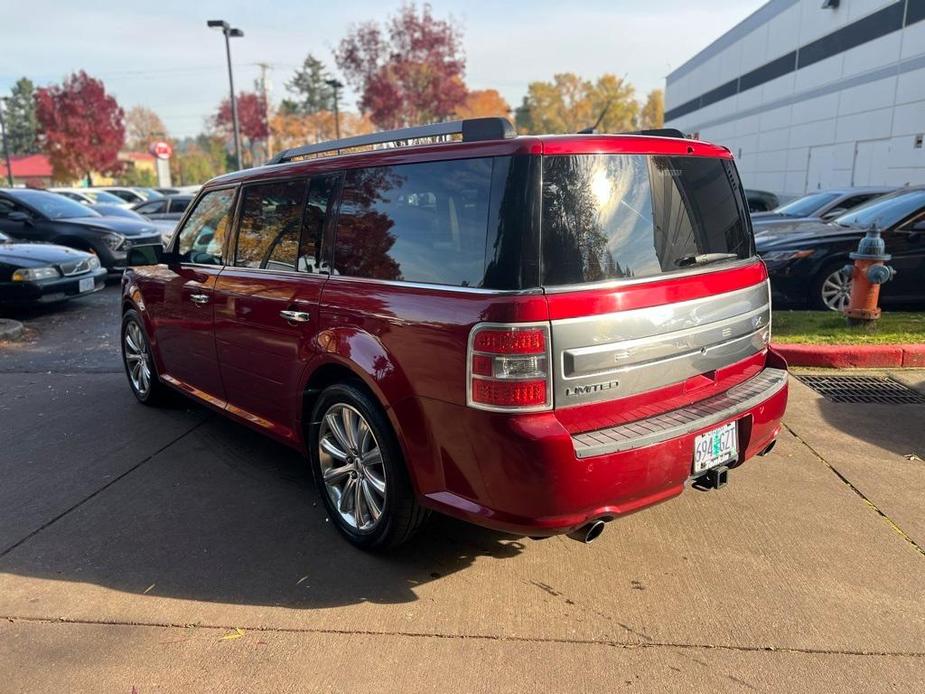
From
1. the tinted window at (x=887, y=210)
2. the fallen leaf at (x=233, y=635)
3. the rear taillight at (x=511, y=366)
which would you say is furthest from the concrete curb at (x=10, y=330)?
the tinted window at (x=887, y=210)

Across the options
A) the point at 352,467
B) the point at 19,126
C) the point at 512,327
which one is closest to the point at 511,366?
the point at 512,327

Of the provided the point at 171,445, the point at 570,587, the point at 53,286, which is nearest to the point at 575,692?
the point at 570,587

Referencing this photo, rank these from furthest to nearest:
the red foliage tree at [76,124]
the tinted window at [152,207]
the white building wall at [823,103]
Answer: the red foliage tree at [76,124] < the white building wall at [823,103] < the tinted window at [152,207]

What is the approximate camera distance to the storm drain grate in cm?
538

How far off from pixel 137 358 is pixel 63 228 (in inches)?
301

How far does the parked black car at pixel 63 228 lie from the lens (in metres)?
11.7

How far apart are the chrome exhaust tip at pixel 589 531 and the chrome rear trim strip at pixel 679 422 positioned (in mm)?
318

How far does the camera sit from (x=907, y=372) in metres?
6.06

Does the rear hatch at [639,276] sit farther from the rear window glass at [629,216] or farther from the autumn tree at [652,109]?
the autumn tree at [652,109]

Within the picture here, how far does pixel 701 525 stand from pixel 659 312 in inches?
54.1

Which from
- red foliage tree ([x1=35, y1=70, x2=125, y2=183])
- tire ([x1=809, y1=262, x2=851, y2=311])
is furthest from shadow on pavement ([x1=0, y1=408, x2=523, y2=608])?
red foliage tree ([x1=35, y1=70, x2=125, y2=183])

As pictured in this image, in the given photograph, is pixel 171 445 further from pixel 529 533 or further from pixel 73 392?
pixel 529 533

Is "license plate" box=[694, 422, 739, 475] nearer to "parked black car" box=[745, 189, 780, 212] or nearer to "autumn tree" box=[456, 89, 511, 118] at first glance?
"parked black car" box=[745, 189, 780, 212]

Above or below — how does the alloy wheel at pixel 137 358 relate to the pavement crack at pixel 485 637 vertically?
above
